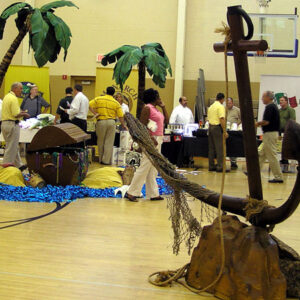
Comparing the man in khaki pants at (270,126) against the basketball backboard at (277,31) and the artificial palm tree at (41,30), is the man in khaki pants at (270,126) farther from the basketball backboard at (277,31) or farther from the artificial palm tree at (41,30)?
the basketball backboard at (277,31)

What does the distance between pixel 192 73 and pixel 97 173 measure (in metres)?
7.73

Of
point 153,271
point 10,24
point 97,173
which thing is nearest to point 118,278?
point 153,271

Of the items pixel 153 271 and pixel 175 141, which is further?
pixel 175 141

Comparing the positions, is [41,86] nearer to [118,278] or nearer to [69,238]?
[69,238]

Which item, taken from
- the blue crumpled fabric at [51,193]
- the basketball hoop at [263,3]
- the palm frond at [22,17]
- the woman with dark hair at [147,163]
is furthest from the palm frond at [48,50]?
the basketball hoop at [263,3]

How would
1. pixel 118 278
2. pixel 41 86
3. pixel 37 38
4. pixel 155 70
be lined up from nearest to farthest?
pixel 118 278 → pixel 37 38 → pixel 155 70 → pixel 41 86

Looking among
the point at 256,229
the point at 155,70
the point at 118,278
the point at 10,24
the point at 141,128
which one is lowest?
the point at 118,278

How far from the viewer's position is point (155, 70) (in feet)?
29.3

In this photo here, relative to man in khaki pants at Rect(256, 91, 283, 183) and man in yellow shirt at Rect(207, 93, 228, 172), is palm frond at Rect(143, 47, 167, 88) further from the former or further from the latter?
man in khaki pants at Rect(256, 91, 283, 183)

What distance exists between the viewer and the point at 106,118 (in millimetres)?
10305

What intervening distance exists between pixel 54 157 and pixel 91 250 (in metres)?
2.91

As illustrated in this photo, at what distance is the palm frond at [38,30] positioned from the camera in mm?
6758

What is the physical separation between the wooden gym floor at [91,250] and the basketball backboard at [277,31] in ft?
22.1

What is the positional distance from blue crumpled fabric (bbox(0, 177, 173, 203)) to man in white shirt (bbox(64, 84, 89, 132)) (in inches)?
131
